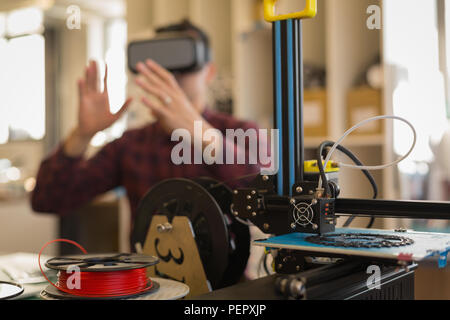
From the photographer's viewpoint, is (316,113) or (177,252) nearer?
(177,252)

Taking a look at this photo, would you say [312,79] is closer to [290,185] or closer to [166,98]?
[166,98]

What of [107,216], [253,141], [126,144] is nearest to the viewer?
[253,141]

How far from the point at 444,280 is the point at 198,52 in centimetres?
124

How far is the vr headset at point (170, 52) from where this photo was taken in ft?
4.09

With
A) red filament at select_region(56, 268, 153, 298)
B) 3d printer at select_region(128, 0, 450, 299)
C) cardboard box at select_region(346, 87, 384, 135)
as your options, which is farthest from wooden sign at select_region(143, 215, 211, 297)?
cardboard box at select_region(346, 87, 384, 135)

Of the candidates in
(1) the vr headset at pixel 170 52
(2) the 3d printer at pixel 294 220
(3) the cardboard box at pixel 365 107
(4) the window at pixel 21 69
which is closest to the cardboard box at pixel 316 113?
(3) the cardboard box at pixel 365 107

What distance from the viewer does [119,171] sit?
180 centimetres

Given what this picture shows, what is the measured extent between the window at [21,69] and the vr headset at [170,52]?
95.8 inches

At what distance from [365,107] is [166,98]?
1.34 m

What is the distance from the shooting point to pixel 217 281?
2.72 ft

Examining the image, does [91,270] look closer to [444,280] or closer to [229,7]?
[444,280]

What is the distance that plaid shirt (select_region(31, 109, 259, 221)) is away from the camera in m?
1.64

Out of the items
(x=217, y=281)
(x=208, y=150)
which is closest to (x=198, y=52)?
(x=208, y=150)

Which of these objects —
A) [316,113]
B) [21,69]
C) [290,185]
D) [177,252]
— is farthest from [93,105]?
[21,69]
